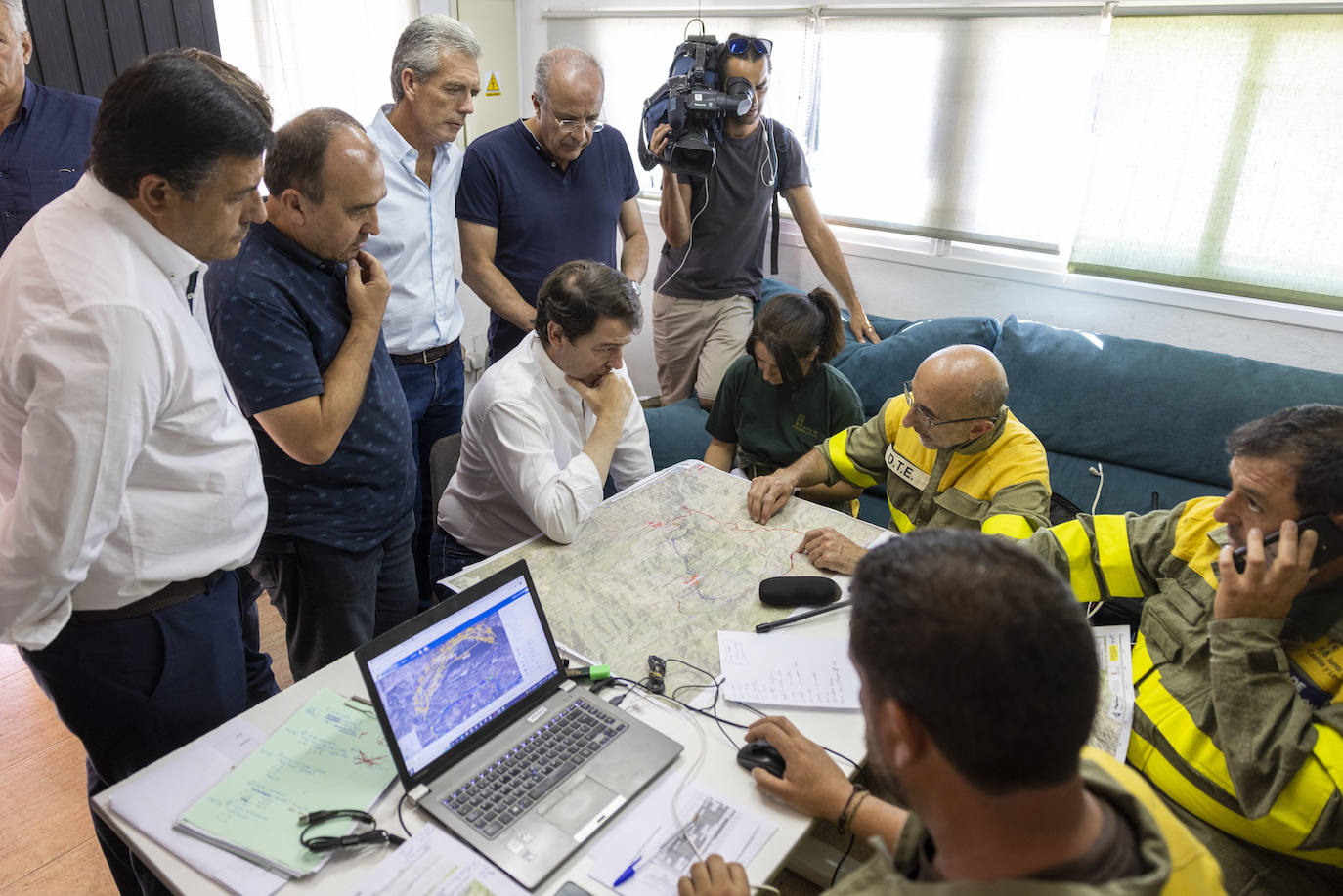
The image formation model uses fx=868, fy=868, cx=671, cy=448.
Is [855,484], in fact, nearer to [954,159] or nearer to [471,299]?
[954,159]

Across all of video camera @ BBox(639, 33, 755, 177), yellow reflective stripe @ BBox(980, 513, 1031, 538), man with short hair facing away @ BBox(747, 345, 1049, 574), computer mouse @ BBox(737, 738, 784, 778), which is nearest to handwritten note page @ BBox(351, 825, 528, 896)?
computer mouse @ BBox(737, 738, 784, 778)

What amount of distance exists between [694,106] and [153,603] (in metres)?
2.26

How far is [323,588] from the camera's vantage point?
179 centimetres

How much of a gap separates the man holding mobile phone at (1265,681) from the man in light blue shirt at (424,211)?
1730 millimetres

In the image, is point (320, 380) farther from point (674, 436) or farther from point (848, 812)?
point (674, 436)

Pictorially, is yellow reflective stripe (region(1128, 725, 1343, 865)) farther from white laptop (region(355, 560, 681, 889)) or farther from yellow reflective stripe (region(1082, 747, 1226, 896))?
white laptop (region(355, 560, 681, 889))

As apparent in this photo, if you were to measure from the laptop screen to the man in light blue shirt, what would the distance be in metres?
0.99

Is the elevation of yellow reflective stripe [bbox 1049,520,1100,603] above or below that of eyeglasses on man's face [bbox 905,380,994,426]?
below

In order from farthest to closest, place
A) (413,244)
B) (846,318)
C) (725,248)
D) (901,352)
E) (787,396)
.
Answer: (846,318)
(725,248)
(901,352)
(787,396)
(413,244)

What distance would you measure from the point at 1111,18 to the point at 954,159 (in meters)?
0.69

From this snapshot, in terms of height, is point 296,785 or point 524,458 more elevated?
point 524,458

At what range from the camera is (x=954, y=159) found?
137 inches

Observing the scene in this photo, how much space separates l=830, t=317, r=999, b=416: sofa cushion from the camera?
318cm

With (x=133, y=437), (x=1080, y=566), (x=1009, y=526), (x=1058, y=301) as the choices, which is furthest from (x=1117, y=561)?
(x=1058, y=301)
